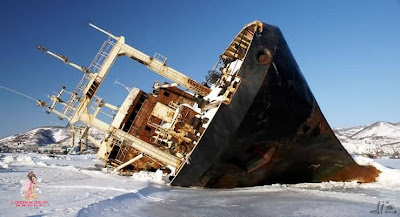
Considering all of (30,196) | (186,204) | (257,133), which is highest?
(257,133)

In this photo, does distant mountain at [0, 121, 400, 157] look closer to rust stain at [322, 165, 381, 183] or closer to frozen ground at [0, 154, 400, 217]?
rust stain at [322, 165, 381, 183]

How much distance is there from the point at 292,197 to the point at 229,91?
2985mm

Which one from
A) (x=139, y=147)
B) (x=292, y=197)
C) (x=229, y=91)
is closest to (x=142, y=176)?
(x=139, y=147)

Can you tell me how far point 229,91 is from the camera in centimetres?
804

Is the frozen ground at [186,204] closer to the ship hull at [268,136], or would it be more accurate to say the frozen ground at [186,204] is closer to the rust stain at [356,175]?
the ship hull at [268,136]

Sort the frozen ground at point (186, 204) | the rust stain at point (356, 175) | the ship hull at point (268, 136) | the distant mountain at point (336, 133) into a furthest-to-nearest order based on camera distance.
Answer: the distant mountain at point (336, 133), the rust stain at point (356, 175), the ship hull at point (268, 136), the frozen ground at point (186, 204)

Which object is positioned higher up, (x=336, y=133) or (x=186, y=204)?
(x=336, y=133)

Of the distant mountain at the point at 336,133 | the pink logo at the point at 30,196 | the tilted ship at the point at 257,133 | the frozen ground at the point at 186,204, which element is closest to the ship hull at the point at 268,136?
the tilted ship at the point at 257,133

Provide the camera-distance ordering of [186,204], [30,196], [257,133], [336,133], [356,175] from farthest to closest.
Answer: [336,133], [356,175], [257,133], [186,204], [30,196]

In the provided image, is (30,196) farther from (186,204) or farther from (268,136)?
(268,136)

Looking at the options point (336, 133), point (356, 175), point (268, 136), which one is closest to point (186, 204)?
point (268, 136)

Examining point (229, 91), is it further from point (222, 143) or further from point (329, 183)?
point (329, 183)

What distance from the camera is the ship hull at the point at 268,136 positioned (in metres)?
7.80

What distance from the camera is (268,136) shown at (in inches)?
317
